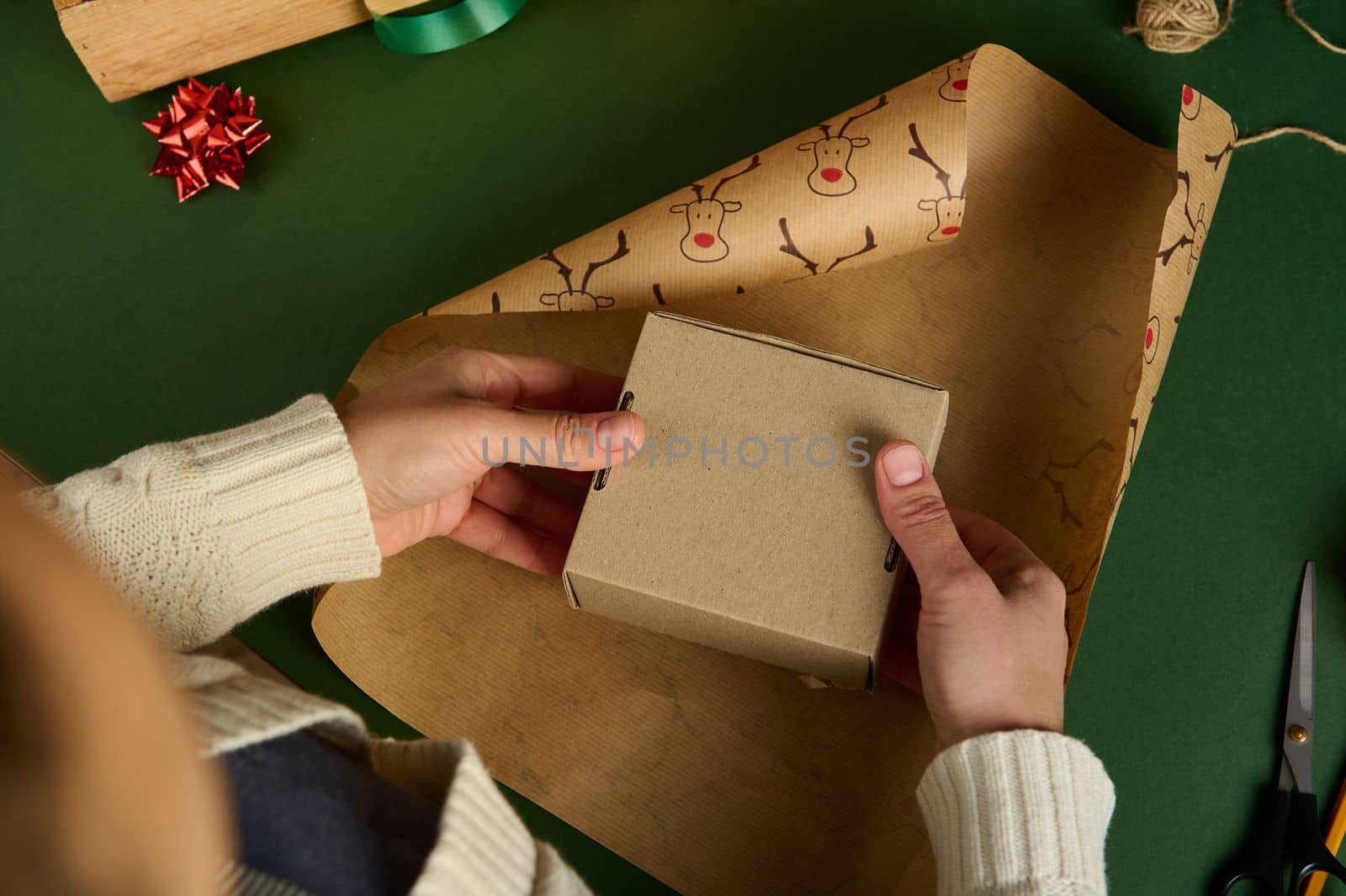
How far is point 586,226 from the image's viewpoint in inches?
32.7

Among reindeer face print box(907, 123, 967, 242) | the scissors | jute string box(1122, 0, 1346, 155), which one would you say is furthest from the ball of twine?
the scissors

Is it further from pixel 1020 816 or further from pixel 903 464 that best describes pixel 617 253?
pixel 1020 816

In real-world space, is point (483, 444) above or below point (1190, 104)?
below

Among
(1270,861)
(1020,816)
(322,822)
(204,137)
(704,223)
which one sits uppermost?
(204,137)

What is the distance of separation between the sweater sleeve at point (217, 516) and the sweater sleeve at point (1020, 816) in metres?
0.41

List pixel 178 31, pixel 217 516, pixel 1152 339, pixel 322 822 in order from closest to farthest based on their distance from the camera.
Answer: pixel 322 822, pixel 217 516, pixel 1152 339, pixel 178 31

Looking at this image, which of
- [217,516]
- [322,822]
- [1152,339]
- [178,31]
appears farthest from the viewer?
[178,31]

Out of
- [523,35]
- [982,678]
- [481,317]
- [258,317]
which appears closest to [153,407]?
[258,317]

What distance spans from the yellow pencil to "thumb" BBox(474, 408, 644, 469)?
559 mm

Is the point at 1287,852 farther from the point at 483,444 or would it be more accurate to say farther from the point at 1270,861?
the point at 483,444

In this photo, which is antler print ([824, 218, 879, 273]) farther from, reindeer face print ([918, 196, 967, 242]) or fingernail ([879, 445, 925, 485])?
fingernail ([879, 445, 925, 485])

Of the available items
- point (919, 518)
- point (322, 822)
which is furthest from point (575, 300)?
point (322, 822)

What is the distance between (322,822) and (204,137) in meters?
0.64

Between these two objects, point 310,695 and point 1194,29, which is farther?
point 1194,29
